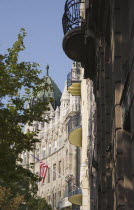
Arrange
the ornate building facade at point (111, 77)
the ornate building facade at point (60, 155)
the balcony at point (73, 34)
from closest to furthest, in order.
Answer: the ornate building facade at point (111, 77)
the balcony at point (73, 34)
the ornate building facade at point (60, 155)

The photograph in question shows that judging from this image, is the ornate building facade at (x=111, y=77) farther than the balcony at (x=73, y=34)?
No

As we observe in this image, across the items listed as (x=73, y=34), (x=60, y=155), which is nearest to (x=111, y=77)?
(x=73, y=34)

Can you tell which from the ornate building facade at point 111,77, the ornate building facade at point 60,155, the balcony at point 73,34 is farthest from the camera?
the ornate building facade at point 60,155

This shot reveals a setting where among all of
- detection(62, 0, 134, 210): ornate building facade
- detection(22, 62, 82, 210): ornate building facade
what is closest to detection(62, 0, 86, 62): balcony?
detection(62, 0, 134, 210): ornate building facade

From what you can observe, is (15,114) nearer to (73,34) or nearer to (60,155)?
(73,34)

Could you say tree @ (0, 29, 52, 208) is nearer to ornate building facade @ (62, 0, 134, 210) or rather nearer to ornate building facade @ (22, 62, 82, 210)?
ornate building facade @ (62, 0, 134, 210)

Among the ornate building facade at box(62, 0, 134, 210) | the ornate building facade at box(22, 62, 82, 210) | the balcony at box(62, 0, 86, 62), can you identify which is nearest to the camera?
the ornate building facade at box(62, 0, 134, 210)

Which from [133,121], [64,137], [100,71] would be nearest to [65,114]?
[64,137]

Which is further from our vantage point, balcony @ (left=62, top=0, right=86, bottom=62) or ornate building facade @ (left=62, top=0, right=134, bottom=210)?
balcony @ (left=62, top=0, right=86, bottom=62)

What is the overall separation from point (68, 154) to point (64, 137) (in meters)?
7.91

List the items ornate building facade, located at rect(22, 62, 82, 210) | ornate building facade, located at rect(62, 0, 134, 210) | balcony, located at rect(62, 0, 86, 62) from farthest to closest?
ornate building facade, located at rect(22, 62, 82, 210), balcony, located at rect(62, 0, 86, 62), ornate building facade, located at rect(62, 0, 134, 210)

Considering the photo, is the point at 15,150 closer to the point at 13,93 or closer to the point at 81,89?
the point at 13,93

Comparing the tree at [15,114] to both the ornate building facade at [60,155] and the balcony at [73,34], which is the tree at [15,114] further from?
the ornate building facade at [60,155]

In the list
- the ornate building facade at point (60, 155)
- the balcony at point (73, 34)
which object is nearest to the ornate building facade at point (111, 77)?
the balcony at point (73, 34)
